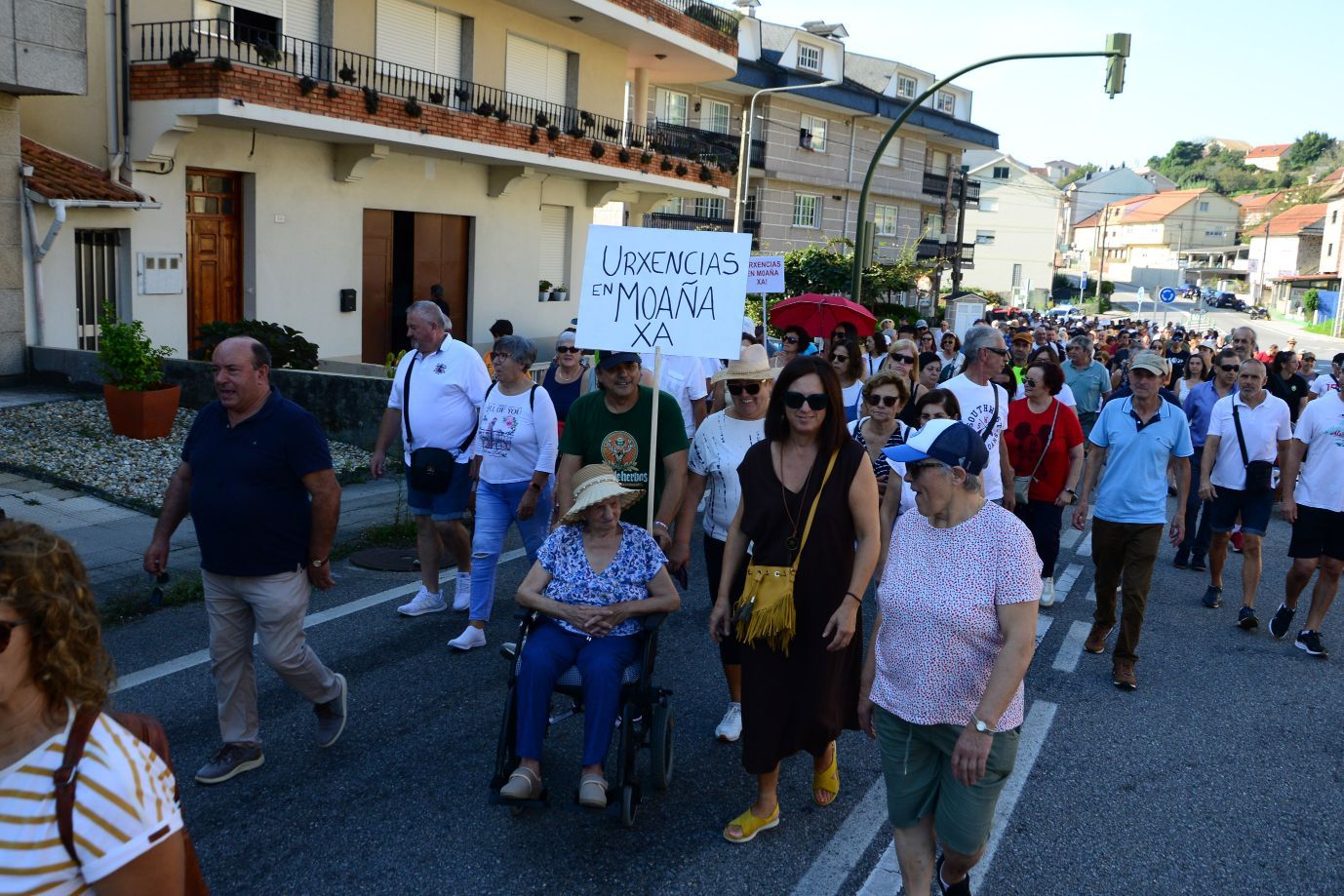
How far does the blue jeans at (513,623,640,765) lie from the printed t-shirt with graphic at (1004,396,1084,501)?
162 inches

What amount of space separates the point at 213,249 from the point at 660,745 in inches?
539

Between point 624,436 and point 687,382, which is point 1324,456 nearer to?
point 687,382

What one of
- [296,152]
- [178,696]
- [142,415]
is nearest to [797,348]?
[142,415]

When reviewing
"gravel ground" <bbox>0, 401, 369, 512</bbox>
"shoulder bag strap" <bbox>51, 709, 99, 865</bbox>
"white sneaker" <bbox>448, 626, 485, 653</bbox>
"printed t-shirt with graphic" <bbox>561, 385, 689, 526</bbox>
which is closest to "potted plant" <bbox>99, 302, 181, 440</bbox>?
"gravel ground" <bbox>0, 401, 369, 512</bbox>

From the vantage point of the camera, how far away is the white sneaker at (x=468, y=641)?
6291 mm

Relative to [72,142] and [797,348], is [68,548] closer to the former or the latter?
[797,348]

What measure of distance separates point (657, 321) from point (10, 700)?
161 inches

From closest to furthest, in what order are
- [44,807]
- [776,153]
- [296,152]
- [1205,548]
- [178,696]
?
[44,807] < [178,696] < [1205,548] < [296,152] < [776,153]

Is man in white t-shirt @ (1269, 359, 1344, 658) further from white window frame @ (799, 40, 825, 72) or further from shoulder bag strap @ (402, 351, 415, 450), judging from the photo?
white window frame @ (799, 40, 825, 72)

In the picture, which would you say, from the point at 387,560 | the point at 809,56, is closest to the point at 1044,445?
the point at 387,560

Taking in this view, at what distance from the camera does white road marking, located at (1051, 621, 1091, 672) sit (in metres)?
6.76

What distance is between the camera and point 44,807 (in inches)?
73.9

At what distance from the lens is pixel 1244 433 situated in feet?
26.6

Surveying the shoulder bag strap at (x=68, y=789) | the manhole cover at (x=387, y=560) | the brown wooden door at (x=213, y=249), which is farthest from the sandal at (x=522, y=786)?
the brown wooden door at (x=213, y=249)
